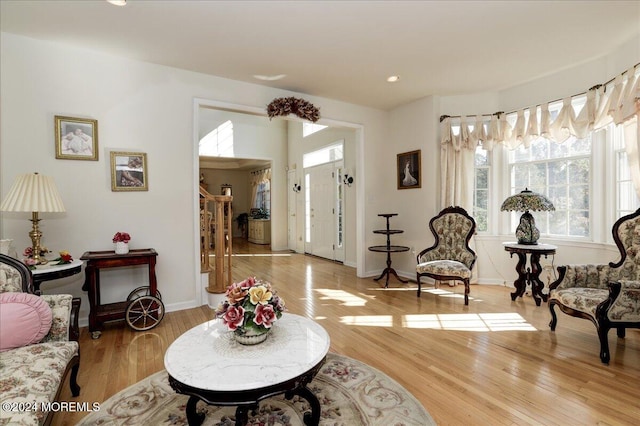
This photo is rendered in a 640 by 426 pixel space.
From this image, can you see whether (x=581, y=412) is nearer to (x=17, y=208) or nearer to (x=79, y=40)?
(x=17, y=208)

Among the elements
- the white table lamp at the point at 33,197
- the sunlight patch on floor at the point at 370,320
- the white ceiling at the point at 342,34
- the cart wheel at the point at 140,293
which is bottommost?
the sunlight patch on floor at the point at 370,320

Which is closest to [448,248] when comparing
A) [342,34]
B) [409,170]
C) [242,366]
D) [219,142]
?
[409,170]

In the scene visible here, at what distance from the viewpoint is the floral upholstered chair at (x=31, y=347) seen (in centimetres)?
134

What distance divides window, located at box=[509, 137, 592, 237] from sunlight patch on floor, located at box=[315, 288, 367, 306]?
2.73 m

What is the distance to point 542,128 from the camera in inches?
159

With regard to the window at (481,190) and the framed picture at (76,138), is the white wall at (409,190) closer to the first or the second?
the window at (481,190)

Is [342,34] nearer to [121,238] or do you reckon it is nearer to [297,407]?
[121,238]

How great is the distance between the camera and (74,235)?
3.21 metres

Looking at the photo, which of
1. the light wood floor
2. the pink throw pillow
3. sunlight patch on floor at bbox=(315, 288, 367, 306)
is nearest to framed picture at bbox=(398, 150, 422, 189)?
the light wood floor

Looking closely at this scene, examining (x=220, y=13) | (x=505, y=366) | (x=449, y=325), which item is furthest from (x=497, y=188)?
(x=220, y=13)

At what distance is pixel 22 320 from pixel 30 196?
1328 mm

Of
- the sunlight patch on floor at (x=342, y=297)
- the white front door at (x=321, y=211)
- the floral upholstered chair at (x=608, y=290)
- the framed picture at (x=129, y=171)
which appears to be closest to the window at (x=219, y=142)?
the white front door at (x=321, y=211)

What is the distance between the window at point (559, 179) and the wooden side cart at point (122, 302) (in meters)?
4.87

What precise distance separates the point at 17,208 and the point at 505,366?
4.01 metres
